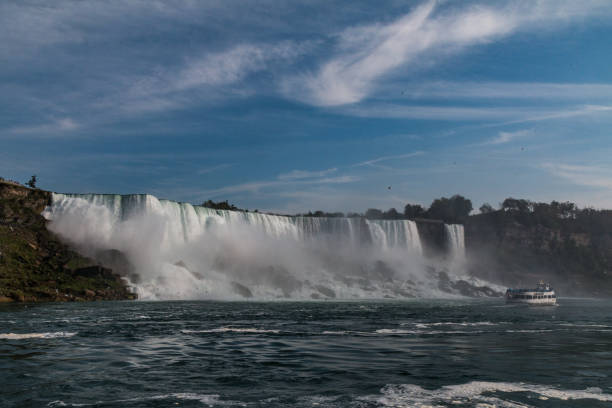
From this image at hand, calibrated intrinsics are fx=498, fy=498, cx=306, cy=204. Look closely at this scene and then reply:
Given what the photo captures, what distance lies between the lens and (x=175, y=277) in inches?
2212

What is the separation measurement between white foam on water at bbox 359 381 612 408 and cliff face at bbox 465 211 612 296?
291ft

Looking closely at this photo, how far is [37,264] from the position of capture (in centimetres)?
4897

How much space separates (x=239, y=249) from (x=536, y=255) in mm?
69476

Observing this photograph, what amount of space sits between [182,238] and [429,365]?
5071 cm

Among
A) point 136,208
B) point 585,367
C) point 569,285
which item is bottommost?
point 569,285

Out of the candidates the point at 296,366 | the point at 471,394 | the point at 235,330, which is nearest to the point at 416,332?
the point at 235,330

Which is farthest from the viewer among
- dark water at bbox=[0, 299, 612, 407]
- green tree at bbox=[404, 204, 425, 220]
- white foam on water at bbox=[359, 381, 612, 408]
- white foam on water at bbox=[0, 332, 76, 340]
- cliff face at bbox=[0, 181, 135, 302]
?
green tree at bbox=[404, 204, 425, 220]

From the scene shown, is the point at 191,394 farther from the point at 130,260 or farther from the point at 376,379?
the point at 130,260

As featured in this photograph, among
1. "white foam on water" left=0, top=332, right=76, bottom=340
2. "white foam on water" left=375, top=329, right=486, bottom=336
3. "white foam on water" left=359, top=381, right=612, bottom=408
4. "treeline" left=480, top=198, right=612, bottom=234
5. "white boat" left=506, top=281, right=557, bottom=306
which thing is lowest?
"white boat" left=506, top=281, right=557, bottom=306

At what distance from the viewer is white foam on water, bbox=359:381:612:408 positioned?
10.1 meters

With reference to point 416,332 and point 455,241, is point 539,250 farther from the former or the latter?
point 416,332

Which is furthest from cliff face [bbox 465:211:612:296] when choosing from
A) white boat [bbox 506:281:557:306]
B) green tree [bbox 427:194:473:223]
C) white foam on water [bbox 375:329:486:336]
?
white foam on water [bbox 375:329:486:336]

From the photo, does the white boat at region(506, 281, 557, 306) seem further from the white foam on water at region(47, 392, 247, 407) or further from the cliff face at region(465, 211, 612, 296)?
the white foam on water at region(47, 392, 247, 407)

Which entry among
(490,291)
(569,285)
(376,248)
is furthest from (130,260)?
(569,285)
